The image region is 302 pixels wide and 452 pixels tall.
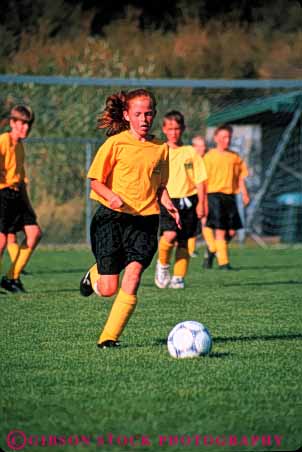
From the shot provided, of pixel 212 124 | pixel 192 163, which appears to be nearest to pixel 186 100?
pixel 212 124

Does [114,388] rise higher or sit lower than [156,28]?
lower

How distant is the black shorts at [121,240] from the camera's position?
711 cm

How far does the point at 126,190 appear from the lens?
23.9 ft

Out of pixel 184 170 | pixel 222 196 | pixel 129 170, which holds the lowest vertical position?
pixel 222 196

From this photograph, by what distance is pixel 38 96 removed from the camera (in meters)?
22.9

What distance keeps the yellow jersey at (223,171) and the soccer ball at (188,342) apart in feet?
27.2

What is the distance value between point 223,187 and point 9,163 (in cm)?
450

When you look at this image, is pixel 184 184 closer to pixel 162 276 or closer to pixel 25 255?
pixel 162 276

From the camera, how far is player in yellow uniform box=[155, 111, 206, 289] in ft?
38.1

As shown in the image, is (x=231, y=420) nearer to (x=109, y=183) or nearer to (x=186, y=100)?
(x=109, y=183)

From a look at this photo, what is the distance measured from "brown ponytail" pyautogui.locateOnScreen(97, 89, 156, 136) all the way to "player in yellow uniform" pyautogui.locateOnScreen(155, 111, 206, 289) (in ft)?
12.8

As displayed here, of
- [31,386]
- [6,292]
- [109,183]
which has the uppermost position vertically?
[109,183]

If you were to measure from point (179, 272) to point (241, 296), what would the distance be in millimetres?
964

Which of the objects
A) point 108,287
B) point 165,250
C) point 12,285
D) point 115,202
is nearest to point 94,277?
point 108,287
